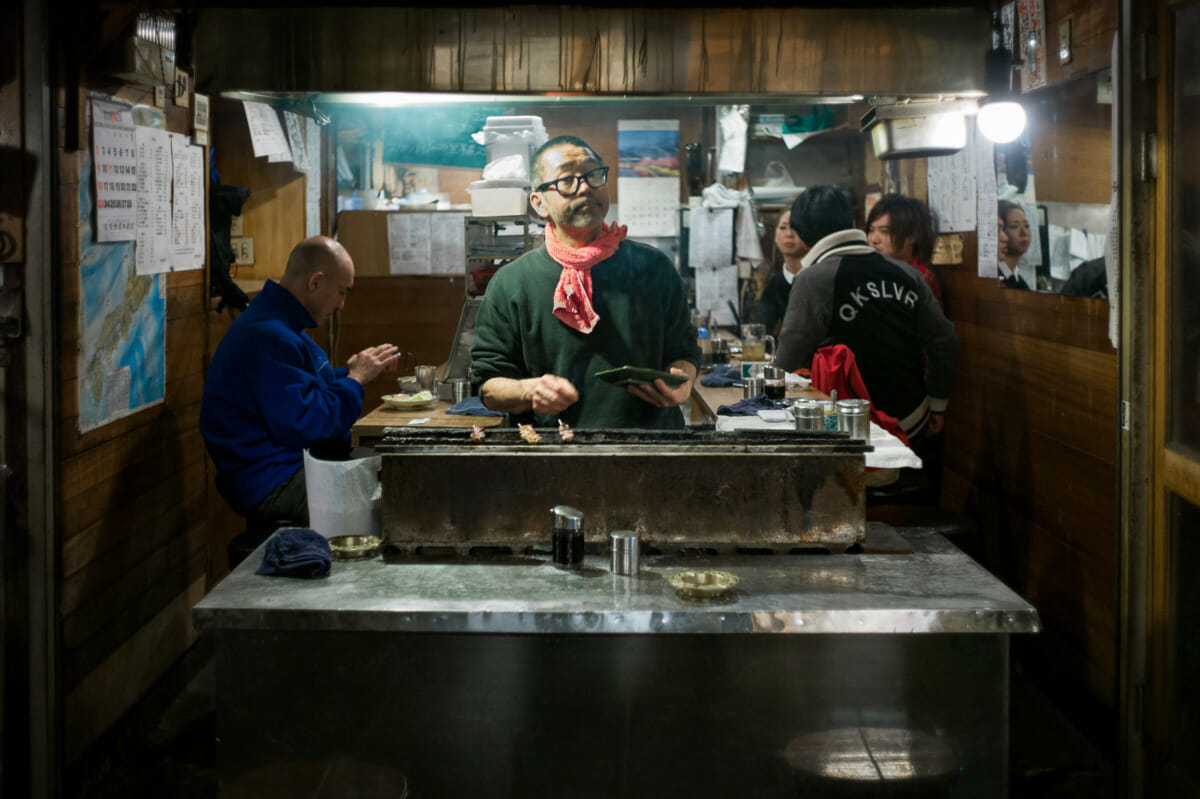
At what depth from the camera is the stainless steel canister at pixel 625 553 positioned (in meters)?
2.36

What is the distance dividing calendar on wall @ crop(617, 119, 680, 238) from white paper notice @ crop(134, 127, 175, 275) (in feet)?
12.6

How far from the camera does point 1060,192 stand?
4066 mm

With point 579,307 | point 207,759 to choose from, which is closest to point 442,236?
point 579,307

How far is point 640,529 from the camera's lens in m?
2.46

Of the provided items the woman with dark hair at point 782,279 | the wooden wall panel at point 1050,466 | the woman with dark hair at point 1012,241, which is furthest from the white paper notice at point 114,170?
the woman with dark hair at point 782,279

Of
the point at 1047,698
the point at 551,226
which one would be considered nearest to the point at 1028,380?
the point at 1047,698

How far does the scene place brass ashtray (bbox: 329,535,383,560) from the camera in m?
2.51

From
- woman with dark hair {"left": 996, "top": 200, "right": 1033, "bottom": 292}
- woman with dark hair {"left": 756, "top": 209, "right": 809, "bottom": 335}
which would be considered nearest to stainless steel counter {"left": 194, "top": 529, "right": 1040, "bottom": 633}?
woman with dark hair {"left": 996, "top": 200, "right": 1033, "bottom": 292}

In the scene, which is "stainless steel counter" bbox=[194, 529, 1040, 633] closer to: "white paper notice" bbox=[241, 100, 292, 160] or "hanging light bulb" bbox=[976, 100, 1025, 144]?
"hanging light bulb" bbox=[976, 100, 1025, 144]

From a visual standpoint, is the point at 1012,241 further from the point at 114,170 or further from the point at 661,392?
the point at 114,170

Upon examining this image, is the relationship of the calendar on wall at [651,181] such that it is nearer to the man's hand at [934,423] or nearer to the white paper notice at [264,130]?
the white paper notice at [264,130]

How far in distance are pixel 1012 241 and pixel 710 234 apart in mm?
3028

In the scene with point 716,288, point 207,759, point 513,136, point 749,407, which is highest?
point 513,136

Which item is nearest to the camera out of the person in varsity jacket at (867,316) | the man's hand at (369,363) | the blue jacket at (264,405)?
the blue jacket at (264,405)
